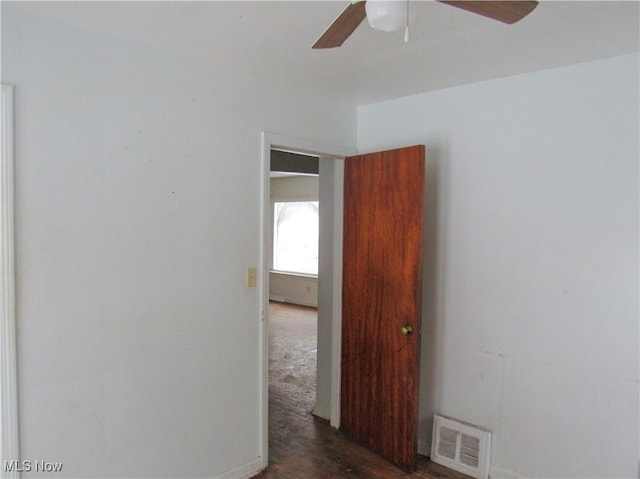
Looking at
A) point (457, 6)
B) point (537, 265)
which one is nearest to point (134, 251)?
point (457, 6)

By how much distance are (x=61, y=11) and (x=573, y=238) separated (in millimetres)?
2598

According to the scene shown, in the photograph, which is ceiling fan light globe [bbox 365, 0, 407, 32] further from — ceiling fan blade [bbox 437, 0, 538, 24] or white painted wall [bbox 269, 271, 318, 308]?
white painted wall [bbox 269, 271, 318, 308]

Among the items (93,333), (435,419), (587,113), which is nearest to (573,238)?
(587,113)

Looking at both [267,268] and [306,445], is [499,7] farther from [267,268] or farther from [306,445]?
[306,445]

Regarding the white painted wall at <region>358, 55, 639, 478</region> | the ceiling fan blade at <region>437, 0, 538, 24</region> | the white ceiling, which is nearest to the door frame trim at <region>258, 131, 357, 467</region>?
the white ceiling

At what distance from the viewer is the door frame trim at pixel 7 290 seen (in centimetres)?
175

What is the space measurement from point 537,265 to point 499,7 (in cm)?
160

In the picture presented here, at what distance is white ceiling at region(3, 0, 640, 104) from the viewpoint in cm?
174

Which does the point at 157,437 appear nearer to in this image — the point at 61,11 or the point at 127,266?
the point at 127,266

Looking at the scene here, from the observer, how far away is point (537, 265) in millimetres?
2475

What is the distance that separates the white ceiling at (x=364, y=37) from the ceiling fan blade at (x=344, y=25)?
231 millimetres

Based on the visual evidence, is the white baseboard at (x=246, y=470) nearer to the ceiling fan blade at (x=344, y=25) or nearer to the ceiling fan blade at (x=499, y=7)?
the ceiling fan blade at (x=344, y=25)

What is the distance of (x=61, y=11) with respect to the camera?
5.90 ft

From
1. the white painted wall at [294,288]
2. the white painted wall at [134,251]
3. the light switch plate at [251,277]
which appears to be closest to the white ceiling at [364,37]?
the white painted wall at [134,251]
